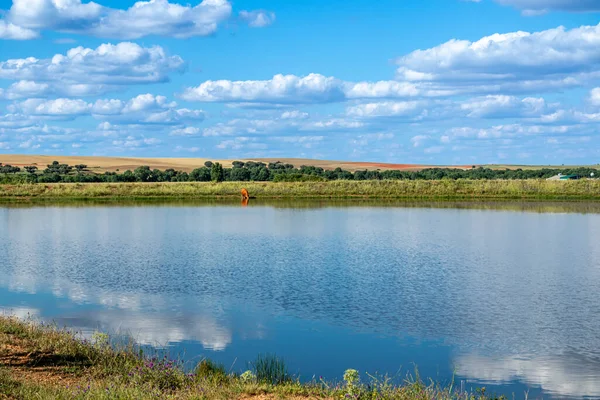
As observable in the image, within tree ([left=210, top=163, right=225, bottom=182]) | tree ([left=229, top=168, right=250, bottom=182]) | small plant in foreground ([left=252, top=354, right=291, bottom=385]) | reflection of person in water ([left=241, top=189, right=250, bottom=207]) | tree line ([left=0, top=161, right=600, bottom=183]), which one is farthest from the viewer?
tree ([left=229, top=168, right=250, bottom=182])

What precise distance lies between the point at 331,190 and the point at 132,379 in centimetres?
6382

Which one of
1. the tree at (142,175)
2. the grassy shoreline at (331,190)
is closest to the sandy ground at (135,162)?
the tree at (142,175)

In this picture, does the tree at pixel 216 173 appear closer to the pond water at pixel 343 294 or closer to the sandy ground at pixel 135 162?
the sandy ground at pixel 135 162

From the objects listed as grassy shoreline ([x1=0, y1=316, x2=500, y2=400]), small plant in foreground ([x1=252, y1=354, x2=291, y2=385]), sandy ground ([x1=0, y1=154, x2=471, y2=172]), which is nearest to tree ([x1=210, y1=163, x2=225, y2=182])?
sandy ground ([x1=0, y1=154, x2=471, y2=172])

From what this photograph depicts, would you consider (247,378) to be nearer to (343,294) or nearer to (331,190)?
(343,294)

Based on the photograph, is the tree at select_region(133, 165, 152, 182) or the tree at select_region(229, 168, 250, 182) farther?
the tree at select_region(229, 168, 250, 182)

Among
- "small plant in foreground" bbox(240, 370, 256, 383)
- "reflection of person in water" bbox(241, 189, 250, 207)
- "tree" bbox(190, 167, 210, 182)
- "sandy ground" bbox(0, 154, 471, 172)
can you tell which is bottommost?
"small plant in foreground" bbox(240, 370, 256, 383)

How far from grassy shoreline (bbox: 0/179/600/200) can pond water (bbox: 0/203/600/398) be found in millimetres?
29784

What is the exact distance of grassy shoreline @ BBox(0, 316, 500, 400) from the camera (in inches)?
363

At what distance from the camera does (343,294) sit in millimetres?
19266

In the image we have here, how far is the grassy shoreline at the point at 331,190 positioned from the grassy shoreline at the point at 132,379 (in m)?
59.8

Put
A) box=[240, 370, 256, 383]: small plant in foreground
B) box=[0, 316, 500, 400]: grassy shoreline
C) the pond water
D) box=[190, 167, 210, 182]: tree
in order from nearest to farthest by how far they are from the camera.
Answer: box=[0, 316, 500, 400]: grassy shoreline, box=[240, 370, 256, 383]: small plant in foreground, the pond water, box=[190, 167, 210, 182]: tree

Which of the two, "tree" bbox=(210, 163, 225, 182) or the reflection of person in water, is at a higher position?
"tree" bbox=(210, 163, 225, 182)

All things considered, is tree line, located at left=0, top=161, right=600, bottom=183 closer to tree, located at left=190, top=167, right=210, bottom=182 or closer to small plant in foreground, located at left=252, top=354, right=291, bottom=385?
tree, located at left=190, top=167, right=210, bottom=182
